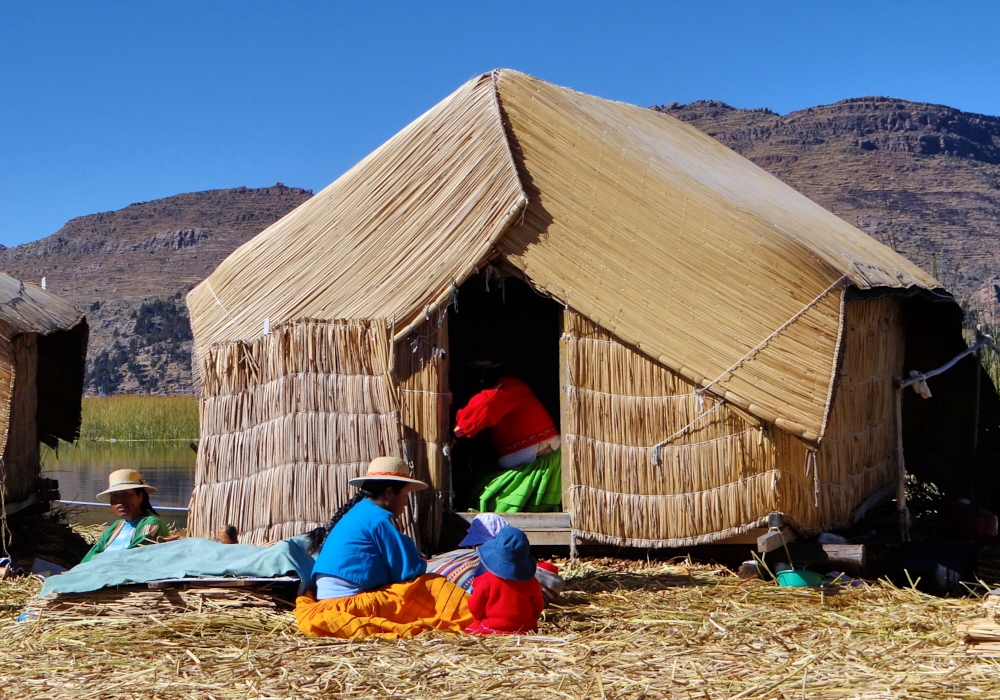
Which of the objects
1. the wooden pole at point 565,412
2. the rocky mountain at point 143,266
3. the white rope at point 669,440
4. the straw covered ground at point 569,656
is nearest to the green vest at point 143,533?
the straw covered ground at point 569,656

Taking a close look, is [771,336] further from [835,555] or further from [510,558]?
[510,558]

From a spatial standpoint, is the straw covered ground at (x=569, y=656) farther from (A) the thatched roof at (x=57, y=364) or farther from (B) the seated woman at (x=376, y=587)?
(A) the thatched roof at (x=57, y=364)

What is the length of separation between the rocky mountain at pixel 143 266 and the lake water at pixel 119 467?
66.7ft

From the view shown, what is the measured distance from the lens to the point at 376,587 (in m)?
5.39

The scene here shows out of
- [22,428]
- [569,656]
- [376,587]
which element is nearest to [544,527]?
[376,587]

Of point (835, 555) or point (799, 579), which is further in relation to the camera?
point (835, 555)

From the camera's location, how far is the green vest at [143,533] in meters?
6.29

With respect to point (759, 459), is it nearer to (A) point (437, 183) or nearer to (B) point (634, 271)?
(B) point (634, 271)

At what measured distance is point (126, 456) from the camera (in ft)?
71.1

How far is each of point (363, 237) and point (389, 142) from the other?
3.11 ft

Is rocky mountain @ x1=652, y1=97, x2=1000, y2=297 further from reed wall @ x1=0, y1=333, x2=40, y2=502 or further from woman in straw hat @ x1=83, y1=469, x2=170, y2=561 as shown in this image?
woman in straw hat @ x1=83, y1=469, x2=170, y2=561

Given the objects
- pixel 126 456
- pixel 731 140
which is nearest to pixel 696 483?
pixel 126 456

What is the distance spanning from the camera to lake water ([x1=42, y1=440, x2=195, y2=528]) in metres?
12.7

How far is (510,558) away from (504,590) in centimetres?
16
